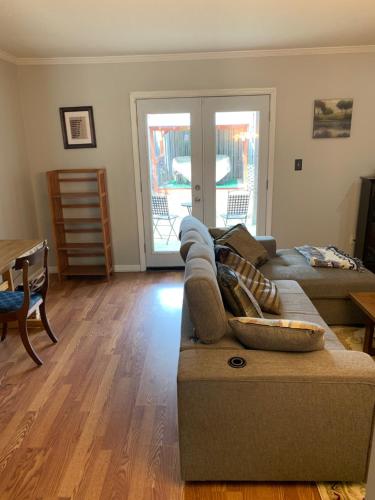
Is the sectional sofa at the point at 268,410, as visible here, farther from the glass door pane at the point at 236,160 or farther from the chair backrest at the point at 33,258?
the glass door pane at the point at 236,160

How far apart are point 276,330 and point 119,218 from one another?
311 cm

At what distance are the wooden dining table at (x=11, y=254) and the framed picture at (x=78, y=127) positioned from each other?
1609 mm

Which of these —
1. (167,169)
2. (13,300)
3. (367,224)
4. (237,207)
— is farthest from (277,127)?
(13,300)

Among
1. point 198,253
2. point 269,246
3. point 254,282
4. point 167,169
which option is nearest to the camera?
point 198,253

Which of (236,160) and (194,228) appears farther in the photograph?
(236,160)

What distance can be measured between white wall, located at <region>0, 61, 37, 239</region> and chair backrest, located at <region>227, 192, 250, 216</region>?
7.65 ft

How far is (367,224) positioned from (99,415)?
3.31 meters

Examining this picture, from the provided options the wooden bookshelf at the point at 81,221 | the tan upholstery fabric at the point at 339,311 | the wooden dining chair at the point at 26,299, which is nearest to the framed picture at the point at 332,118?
the tan upholstery fabric at the point at 339,311

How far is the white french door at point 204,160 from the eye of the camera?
155 inches

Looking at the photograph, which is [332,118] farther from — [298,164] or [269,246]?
[269,246]

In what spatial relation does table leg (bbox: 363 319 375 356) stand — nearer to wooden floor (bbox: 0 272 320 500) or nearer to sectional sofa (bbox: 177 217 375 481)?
sectional sofa (bbox: 177 217 375 481)

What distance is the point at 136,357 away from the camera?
2633 mm

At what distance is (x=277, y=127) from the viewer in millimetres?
3955

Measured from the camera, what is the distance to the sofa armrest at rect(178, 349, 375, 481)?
1.43m
